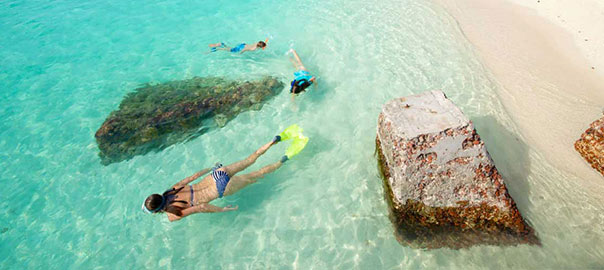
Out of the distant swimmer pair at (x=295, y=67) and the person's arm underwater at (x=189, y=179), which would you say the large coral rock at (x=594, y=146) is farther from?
the person's arm underwater at (x=189, y=179)

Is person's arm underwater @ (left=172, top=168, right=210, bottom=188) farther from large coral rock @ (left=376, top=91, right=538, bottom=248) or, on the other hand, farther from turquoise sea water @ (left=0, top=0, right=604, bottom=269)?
large coral rock @ (left=376, top=91, right=538, bottom=248)

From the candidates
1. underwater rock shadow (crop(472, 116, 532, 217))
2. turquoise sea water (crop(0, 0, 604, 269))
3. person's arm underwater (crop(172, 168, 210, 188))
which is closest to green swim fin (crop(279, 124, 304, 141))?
turquoise sea water (crop(0, 0, 604, 269))

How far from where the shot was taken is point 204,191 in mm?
6645

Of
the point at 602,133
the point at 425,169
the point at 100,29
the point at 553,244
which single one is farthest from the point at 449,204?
the point at 100,29

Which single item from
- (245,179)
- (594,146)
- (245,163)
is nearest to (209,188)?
(245,179)

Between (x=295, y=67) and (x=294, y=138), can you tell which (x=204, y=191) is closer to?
(x=294, y=138)

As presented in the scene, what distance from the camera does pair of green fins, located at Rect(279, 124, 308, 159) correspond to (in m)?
7.70

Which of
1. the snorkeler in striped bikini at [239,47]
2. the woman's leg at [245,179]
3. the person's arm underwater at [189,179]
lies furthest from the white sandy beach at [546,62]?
the person's arm underwater at [189,179]

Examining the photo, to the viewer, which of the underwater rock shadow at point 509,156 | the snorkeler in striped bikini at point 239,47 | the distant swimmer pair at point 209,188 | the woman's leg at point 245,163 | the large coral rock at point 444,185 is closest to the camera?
the large coral rock at point 444,185

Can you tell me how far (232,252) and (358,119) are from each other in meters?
4.93

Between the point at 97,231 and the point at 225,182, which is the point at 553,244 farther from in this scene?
the point at 97,231

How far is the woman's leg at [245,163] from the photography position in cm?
705

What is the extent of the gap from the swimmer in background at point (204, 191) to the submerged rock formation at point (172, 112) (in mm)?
2340

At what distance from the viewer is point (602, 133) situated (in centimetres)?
658
